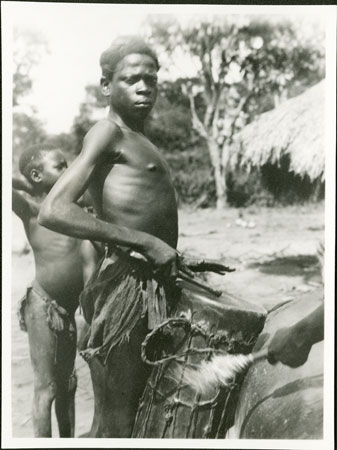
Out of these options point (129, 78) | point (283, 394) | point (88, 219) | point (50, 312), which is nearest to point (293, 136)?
point (129, 78)

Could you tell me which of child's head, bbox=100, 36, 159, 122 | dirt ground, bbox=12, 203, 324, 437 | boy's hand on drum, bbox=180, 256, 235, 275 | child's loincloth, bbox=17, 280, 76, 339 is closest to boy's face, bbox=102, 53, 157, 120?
child's head, bbox=100, 36, 159, 122

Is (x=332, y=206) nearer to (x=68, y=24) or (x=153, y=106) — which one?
(x=153, y=106)

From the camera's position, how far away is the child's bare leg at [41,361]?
1.64 m

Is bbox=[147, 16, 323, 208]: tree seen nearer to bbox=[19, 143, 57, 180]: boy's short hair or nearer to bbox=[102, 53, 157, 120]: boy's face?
bbox=[102, 53, 157, 120]: boy's face

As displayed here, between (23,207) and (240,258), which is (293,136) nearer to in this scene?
(240,258)

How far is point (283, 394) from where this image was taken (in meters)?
1.65

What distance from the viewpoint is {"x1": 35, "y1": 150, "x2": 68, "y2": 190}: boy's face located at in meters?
1.63

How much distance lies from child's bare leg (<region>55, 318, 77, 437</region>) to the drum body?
1.54ft

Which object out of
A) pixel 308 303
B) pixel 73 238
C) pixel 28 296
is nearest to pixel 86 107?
pixel 73 238

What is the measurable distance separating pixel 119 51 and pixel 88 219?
479 millimetres

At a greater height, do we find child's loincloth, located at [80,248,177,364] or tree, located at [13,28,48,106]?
tree, located at [13,28,48,106]

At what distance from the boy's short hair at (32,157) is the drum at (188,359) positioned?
53 centimetres

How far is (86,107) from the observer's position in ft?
5.41

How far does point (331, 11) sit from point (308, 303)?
841mm
